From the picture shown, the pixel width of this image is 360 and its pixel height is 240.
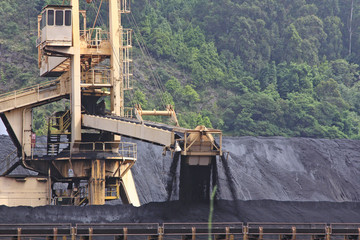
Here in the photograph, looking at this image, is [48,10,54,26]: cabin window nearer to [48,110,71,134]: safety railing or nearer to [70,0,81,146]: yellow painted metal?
[70,0,81,146]: yellow painted metal

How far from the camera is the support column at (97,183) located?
4225cm

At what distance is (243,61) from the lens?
10694 centimetres

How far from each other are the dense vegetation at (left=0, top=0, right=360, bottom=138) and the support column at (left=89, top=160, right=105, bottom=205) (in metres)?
43.6

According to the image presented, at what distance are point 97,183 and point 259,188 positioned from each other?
19.2 m

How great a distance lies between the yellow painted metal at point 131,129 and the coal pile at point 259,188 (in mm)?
1426

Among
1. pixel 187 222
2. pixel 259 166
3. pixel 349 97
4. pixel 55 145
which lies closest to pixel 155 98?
pixel 349 97

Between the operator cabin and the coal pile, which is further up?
the operator cabin

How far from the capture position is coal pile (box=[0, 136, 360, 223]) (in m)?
36.2

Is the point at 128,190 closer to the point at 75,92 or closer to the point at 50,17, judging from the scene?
the point at 75,92

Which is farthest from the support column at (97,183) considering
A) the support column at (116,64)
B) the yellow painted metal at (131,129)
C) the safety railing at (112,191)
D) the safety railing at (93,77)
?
the safety railing at (93,77)

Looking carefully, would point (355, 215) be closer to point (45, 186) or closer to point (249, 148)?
point (45, 186)

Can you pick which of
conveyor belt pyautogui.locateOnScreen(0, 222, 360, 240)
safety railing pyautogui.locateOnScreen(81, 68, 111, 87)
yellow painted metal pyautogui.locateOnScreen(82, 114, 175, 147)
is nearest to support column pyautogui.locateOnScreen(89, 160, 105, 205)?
yellow painted metal pyautogui.locateOnScreen(82, 114, 175, 147)

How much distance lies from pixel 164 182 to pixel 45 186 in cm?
1589

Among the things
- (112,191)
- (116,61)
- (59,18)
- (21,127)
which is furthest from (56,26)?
(112,191)
